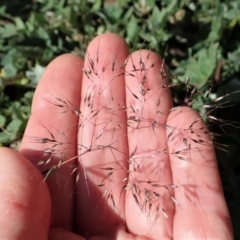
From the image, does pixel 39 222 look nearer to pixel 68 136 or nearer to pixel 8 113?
pixel 68 136

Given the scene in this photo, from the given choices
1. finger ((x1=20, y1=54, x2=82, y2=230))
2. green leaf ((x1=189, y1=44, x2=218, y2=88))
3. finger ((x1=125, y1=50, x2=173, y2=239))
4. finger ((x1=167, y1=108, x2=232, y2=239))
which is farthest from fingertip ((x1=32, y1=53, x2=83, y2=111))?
green leaf ((x1=189, y1=44, x2=218, y2=88))

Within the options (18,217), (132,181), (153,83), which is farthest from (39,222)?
(153,83)

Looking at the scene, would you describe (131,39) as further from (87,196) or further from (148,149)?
(87,196)

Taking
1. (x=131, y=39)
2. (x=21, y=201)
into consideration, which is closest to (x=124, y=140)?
(x=21, y=201)

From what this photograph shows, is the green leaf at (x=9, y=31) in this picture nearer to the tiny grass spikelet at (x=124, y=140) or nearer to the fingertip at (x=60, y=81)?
the fingertip at (x=60, y=81)

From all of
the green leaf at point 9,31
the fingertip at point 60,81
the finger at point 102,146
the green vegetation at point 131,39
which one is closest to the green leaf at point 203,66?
the green vegetation at point 131,39

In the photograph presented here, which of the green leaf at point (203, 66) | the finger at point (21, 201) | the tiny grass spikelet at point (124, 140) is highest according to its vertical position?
the green leaf at point (203, 66)

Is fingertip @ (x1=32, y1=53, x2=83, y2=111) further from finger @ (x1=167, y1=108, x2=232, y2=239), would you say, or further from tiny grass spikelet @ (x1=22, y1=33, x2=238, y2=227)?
finger @ (x1=167, y1=108, x2=232, y2=239)

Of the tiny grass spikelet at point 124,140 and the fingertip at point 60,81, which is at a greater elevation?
the fingertip at point 60,81

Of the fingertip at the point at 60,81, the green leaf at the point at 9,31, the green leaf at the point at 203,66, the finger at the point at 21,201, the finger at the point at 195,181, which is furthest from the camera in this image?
the green leaf at the point at 9,31
